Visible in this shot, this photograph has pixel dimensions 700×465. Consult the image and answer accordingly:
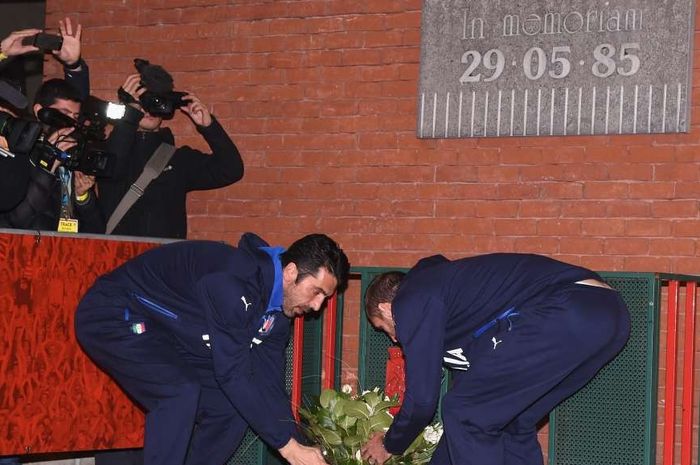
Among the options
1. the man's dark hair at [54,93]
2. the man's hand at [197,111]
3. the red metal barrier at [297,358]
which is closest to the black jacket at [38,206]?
the man's dark hair at [54,93]

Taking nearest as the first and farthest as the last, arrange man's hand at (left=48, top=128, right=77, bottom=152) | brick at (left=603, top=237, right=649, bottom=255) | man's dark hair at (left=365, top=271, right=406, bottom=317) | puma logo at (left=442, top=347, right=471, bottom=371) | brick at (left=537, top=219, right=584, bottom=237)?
1. man's dark hair at (left=365, top=271, right=406, bottom=317)
2. puma logo at (left=442, top=347, right=471, bottom=371)
3. man's hand at (left=48, top=128, right=77, bottom=152)
4. brick at (left=603, top=237, right=649, bottom=255)
5. brick at (left=537, top=219, right=584, bottom=237)

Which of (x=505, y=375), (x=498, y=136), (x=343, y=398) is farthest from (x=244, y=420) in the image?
(x=498, y=136)

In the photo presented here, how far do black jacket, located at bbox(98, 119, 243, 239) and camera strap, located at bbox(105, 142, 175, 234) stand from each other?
36mm

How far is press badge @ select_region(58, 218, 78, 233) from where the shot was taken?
5836mm

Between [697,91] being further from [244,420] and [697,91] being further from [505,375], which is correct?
[244,420]

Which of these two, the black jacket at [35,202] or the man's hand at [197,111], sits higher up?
the man's hand at [197,111]

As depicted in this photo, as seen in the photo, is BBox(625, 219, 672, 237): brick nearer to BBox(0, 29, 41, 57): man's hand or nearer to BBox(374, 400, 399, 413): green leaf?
BBox(374, 400, 399, 413): green leaf

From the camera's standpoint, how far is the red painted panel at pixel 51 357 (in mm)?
5422

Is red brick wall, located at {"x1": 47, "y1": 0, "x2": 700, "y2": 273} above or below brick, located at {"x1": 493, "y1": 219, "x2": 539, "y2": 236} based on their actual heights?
above

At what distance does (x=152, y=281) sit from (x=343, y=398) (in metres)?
1.02

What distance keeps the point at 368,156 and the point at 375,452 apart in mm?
2205

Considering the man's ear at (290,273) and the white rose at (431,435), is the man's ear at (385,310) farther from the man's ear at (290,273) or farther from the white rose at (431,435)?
the white rose at (431,435)

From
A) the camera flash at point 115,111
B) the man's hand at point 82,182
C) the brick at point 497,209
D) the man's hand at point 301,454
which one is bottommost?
the man's hand at point 301,454

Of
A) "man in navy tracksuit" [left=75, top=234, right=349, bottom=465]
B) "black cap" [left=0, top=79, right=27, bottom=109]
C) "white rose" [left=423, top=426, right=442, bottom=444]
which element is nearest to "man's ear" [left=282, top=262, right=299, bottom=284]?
"man in navy tracksuit" [left=75, top=234, right=349, bottom=465]
